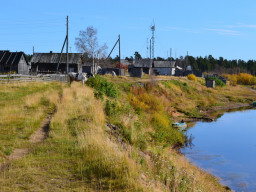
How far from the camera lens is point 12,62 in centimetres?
5369

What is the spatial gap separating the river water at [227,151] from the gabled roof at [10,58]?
114ft

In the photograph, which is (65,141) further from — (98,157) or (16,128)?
(16,128)

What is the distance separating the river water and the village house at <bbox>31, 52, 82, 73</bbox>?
1263 inches

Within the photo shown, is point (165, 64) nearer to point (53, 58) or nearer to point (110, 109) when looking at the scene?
point (53, 58)

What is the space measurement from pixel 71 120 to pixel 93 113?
4.87 ft

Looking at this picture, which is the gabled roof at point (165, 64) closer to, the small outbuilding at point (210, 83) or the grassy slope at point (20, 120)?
the small outbuilding at point (210, 83)

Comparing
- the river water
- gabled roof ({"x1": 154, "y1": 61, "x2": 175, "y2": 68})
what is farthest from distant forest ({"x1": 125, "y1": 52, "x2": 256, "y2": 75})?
the river water

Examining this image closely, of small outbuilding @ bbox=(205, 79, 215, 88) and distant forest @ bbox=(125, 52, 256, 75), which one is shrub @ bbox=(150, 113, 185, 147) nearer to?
small outbuilding @ bbox=(205, 79, 215, 88)

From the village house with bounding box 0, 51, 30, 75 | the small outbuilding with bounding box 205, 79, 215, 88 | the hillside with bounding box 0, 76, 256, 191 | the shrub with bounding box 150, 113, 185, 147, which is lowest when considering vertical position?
the shrub with bounding box 150, 113, 185, 147

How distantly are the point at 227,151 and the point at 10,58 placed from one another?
143 ft

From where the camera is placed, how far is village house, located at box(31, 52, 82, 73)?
194 feet

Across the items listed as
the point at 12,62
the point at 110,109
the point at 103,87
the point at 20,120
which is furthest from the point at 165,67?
the point at 20,120

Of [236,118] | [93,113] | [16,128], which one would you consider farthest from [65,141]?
[236,118]

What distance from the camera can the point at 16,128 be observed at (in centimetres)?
1192
